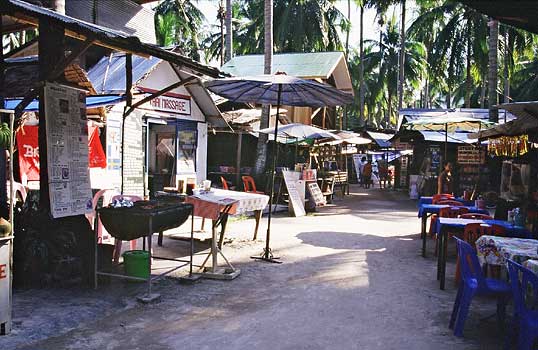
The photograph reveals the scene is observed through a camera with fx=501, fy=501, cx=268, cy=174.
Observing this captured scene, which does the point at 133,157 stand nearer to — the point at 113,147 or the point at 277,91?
the point at 113,147

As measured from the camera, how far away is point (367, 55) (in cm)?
4359

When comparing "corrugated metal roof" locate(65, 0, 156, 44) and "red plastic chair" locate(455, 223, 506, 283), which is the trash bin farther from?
"corrugated metal roof" locate(65, 0, 156, 44)

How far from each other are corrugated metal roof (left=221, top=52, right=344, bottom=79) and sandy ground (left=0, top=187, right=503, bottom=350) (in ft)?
46.0

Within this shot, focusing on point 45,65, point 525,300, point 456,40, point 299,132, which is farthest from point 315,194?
point 456,40

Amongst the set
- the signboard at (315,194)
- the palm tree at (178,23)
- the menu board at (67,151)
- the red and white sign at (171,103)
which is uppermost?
the palm tree at (178,23)

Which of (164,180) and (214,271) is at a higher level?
(164,180)

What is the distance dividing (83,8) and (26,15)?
874cm

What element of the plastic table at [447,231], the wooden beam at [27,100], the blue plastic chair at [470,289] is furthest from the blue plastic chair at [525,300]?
A: the wooden beam at [27,100]

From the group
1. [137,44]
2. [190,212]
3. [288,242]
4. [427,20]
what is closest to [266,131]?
[288,242]

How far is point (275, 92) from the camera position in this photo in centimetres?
857

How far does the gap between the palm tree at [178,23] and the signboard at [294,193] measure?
22680 mm

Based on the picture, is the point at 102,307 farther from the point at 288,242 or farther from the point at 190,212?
the point at 288,242

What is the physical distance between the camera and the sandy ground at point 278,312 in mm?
4586

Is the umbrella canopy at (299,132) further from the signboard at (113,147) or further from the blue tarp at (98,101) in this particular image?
the blue tarp at (98,101)
